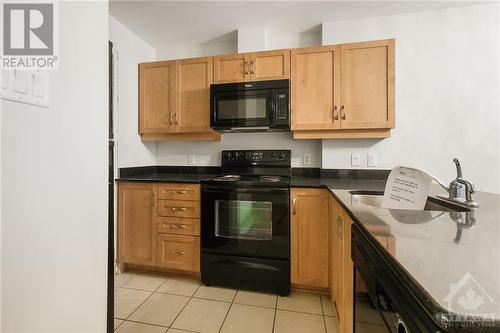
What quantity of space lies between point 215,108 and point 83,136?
1585mm

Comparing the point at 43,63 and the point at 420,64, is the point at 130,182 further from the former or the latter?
the point at 420,64

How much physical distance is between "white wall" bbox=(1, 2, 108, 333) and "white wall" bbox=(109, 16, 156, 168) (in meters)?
1.77

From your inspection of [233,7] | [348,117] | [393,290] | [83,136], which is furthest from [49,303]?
[233,7]

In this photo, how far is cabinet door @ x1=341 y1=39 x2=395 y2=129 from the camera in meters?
2.02

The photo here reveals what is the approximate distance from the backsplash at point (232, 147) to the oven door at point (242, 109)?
1.25 ft

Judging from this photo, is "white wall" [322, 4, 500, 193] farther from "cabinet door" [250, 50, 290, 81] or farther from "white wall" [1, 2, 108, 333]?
"white wall" [1, 2, 108, 333]

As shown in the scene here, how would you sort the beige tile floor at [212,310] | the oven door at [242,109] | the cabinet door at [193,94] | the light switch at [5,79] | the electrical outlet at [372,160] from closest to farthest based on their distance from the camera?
1. the light switch at [5,79]
2. the beige tile floor at [212,310]
3. the oven door at [242,109]
4. the electrical outlet at [372,160]
5. the cabinet door at [193,94]

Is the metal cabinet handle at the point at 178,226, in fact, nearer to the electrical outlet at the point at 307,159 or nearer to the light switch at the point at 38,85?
the electrical outlet at the point at 307,159

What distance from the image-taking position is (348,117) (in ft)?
6.92

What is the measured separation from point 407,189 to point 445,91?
1.69 metres

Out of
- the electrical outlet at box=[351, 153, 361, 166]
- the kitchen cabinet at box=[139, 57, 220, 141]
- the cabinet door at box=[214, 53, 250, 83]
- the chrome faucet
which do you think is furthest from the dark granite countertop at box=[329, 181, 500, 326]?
the kitchen cabinet at box=[139, 57, 220, 141]

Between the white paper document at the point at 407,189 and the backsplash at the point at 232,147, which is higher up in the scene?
the backsplash at the point at 232,147

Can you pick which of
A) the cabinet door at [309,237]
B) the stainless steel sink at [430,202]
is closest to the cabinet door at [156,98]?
the cabinet door at [309,237]

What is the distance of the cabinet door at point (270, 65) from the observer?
7.23 feet
